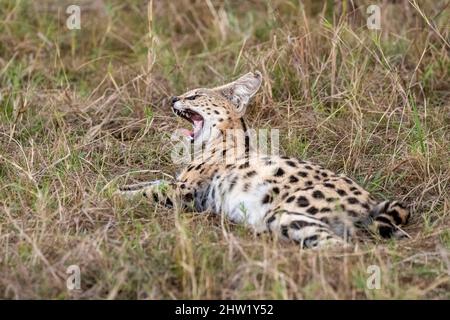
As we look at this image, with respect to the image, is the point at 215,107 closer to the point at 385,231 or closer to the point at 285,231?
the point at 285,231

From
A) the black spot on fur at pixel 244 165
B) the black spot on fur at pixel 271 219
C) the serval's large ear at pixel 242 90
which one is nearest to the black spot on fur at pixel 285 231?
the black spot on fur at pixel 271 219

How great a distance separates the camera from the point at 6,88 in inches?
339

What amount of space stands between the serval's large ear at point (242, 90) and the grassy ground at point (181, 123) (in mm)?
419

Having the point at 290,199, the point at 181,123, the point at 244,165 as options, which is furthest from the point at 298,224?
A: the point at 181,123

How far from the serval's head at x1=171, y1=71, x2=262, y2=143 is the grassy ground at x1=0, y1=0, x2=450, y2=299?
14.4 inches

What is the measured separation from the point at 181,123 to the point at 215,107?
66 cm

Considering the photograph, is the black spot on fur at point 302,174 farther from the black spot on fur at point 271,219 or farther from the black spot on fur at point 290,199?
the black spot on fur at point 271,219

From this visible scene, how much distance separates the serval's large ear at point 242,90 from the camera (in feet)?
25.1

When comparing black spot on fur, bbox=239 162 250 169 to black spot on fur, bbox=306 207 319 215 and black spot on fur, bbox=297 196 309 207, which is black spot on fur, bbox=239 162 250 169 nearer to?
black spot on fur, bbox=297 196 309 207

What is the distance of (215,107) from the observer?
755 cm

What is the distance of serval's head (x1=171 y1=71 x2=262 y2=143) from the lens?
749 centimetres

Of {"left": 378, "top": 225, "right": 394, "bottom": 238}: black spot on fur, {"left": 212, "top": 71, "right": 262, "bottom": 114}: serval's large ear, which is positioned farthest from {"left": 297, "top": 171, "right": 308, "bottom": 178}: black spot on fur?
{"left": 212, "top": 71, "right": 262, "bottom": 114}: serval's large ear

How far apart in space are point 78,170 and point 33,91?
1.62 metres
